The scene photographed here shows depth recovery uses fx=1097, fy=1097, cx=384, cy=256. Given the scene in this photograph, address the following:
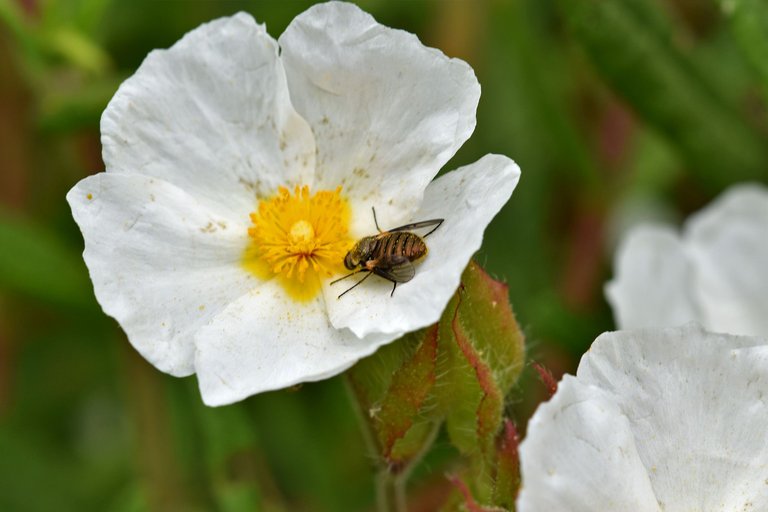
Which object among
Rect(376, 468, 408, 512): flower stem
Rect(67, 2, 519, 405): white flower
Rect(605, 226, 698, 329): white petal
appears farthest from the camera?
Rect(605, 226, 698, 329): white petal

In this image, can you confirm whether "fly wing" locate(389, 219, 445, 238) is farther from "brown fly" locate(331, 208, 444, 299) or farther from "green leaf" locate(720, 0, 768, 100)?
"green leaf" locate(720, 0, 768, 100)

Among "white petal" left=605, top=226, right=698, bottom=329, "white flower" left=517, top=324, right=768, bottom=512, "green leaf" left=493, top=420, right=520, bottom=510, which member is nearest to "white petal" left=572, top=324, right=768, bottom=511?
"white flower" left=517, top=324, right=768, bottom=512

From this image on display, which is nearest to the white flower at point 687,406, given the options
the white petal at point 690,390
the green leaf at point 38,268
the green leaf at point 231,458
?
the white petal at point 690,390

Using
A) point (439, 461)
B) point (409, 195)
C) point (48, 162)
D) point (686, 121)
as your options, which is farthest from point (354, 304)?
point (48, 162)

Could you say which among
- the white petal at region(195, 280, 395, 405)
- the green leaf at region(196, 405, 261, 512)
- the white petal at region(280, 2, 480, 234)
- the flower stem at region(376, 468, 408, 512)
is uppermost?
the white petal at region(280, 2, 480, 234)

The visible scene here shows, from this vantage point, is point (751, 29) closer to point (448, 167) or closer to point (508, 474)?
point (448, 167)

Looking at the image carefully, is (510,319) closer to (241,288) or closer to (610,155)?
(241,288)
